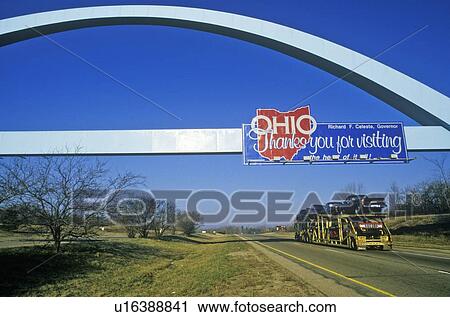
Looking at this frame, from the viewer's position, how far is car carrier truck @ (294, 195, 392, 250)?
14.4 meters

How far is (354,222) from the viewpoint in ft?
54.5

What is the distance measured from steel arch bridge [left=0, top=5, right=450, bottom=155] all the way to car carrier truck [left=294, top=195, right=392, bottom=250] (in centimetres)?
413

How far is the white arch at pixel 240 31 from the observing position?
35.6 ft

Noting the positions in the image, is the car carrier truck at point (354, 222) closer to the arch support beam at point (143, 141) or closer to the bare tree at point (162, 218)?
the arch support beam at point (143, 141)

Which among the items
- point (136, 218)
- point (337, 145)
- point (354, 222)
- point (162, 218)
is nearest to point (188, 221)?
point (162, 218)

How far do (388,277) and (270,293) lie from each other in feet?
10.8

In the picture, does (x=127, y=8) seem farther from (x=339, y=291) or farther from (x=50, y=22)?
(x=339, y=291)

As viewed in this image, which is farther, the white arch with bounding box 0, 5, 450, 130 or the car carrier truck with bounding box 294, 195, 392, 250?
the car carrier truck with bounding box 294, 195, 392, 250

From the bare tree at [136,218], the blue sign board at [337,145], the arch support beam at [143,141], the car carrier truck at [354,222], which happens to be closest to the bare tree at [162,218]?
the bare tree at [136,218]

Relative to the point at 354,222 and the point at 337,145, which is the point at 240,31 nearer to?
the point at 337,145

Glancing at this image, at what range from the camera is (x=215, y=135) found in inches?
364

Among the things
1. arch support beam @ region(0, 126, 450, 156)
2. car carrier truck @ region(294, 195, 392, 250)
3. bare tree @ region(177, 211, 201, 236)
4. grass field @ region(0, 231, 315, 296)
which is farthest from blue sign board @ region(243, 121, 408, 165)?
car carrier truck @ region(294, 195, 392, 250)

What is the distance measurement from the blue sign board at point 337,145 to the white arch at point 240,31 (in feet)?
7.15

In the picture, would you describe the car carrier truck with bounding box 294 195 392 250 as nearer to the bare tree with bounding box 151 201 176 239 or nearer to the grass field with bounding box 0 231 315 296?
the bare tree with bounding box 151 201 176 239
